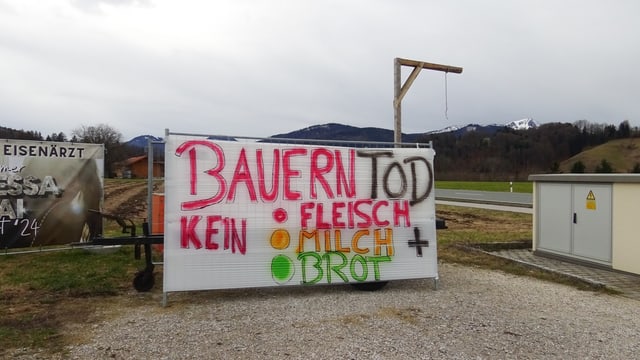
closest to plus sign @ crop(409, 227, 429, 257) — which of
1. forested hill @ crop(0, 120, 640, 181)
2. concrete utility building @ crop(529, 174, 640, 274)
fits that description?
concrete utility building @ crop(529, 174, 640, 274)

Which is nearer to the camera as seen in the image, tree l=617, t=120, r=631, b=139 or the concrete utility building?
the concrete utility building

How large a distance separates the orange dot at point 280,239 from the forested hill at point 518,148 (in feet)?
215

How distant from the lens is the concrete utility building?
8.18 metres

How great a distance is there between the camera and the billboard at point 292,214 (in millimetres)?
6035

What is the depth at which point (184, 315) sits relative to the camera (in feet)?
18.3

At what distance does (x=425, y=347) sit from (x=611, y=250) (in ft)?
19.1

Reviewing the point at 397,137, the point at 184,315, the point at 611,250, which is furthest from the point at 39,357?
the point at 611,250

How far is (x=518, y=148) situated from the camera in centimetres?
9375

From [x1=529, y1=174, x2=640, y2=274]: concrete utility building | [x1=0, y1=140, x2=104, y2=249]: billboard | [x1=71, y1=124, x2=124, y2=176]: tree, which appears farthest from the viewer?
→ [x1=71, y1=124, x2=124, y2=176]: tree

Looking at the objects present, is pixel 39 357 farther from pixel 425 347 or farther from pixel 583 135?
pixel 583 135

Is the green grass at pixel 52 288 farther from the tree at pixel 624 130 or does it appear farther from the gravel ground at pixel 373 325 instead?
the tree at pixel 624 130

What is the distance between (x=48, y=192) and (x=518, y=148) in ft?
315

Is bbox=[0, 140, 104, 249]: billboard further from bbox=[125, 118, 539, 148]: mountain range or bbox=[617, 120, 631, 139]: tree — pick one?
bbox=[617, 120, 631, 139]: tree

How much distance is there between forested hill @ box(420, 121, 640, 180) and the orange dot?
65.6 m
